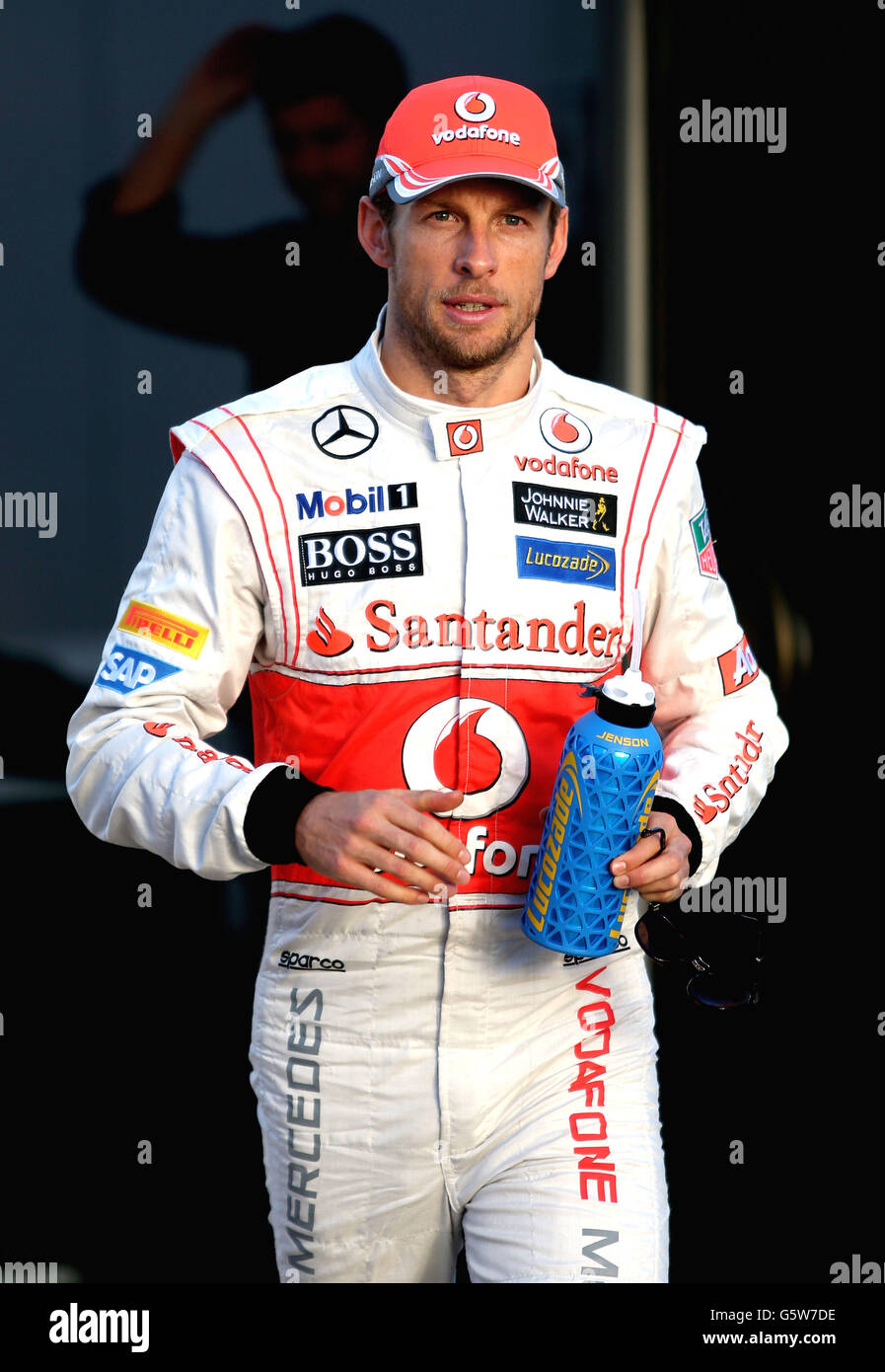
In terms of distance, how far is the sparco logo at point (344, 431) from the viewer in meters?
2.34

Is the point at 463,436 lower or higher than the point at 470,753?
higher

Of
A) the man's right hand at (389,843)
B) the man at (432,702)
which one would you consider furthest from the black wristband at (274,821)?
the man at (432,702)

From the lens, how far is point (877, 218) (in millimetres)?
3266

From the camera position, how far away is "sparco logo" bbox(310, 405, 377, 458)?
2340mm

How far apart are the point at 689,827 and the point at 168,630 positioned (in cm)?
76

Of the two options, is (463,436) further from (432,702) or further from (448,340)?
(432,702)

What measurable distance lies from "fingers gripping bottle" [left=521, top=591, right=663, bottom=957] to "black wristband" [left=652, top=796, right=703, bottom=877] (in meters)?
0.20

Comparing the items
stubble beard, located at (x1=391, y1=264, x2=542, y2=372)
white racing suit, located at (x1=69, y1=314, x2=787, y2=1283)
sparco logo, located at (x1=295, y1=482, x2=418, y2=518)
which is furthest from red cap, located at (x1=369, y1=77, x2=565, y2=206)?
sparco logo, located at (x1=295, y1=482, x2=418, y2=518)

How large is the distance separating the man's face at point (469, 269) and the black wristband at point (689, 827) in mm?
669

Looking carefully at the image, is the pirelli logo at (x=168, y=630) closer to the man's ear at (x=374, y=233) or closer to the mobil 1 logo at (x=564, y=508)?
the mobil 1 logo at (x=564, y=508)

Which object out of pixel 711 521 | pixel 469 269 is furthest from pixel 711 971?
pixel 711 521

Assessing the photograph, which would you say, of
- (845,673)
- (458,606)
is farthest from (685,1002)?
(458,606)

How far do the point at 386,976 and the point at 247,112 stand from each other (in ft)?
6.11

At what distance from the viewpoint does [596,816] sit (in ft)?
6.46
